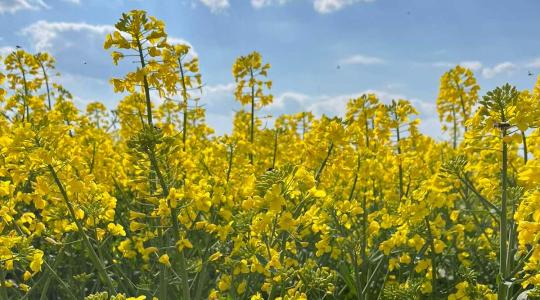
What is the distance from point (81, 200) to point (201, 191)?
88cm

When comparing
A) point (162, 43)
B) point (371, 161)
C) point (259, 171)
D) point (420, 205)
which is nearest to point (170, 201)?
point (162, 43)

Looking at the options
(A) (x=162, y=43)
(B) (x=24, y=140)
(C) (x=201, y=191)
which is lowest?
(C) (x=201, y=191)

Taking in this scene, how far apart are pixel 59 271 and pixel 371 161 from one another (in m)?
3.54

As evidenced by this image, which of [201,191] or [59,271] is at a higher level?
[201,191]

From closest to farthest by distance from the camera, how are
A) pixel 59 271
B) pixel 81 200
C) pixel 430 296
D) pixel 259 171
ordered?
pixel 81 200 → pixel 430 296 → pixel 59 271 → pixel 259 171

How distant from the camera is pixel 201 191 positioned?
3.35 metres

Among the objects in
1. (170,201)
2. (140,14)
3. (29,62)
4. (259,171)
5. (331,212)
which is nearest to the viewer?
(170,201)

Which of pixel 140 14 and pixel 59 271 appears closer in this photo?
pixel 140 14

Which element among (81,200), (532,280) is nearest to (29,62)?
(81,200)

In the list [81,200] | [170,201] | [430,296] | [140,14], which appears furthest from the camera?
[430,296]

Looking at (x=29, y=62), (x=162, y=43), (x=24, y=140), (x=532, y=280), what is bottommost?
(x=532, y=280)

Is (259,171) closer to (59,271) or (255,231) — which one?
(59,271)

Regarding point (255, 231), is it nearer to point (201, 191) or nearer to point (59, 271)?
point (201, 191)

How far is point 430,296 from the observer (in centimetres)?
480
